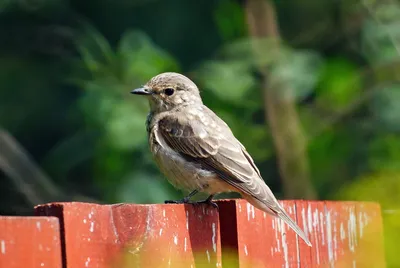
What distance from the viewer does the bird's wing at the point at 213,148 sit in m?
4.71

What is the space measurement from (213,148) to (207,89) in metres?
1.97

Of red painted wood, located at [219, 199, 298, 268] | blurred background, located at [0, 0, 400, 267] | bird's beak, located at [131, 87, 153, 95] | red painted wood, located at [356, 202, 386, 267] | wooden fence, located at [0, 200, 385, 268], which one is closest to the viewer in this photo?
wooden fence, located at [0, 200, 385, 268]

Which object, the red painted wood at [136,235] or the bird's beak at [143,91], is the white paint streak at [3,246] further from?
the bird's beak at [143,91]

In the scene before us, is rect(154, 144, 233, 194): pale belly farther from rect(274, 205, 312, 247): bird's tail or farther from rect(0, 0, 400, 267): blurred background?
rect(0, 0, 400, 267): blurred background

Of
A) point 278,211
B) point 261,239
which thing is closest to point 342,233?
point 278,211

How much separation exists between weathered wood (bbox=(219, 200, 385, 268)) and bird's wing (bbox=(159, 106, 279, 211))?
552 millimetres

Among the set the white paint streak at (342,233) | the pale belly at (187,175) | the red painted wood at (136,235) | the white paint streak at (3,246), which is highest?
the pale belly at (187,175)

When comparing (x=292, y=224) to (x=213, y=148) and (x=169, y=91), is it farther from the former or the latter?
(x=169, y=91)

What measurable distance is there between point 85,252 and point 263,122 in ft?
17.9

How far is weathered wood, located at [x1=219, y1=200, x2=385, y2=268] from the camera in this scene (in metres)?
3.32

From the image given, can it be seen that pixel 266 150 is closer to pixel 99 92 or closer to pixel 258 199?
pixel 99 92

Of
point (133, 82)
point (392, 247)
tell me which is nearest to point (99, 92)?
point (133, 82)

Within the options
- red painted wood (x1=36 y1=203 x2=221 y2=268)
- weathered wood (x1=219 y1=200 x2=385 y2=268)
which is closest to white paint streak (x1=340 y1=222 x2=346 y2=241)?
weathered wood (x1=219 y1=200 x2=385 y2=268)

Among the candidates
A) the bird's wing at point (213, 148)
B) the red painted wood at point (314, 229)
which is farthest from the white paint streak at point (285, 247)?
the bird's wing at point (213, 148)
